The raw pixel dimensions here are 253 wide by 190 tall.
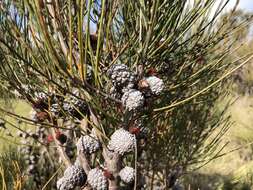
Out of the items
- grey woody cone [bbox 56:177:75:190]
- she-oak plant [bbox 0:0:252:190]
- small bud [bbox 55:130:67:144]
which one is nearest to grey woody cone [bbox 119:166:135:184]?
she-oak plant [bbox 0:0:252:190]

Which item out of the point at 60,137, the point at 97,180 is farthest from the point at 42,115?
the point at 97,180

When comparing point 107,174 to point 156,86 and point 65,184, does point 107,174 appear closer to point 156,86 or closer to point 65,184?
point 65,184

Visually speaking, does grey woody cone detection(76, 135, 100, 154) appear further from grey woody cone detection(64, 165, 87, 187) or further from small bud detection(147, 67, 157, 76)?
small bud detection(147, 67, 157, 76)

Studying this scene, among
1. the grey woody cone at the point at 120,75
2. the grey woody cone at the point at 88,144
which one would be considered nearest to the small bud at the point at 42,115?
the grey woody cone at the point at 88,144

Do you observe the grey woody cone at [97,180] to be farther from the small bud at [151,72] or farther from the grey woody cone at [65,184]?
the small bud at [151,72]

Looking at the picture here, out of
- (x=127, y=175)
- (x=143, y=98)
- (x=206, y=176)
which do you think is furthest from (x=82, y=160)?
(x=206, y=176)
